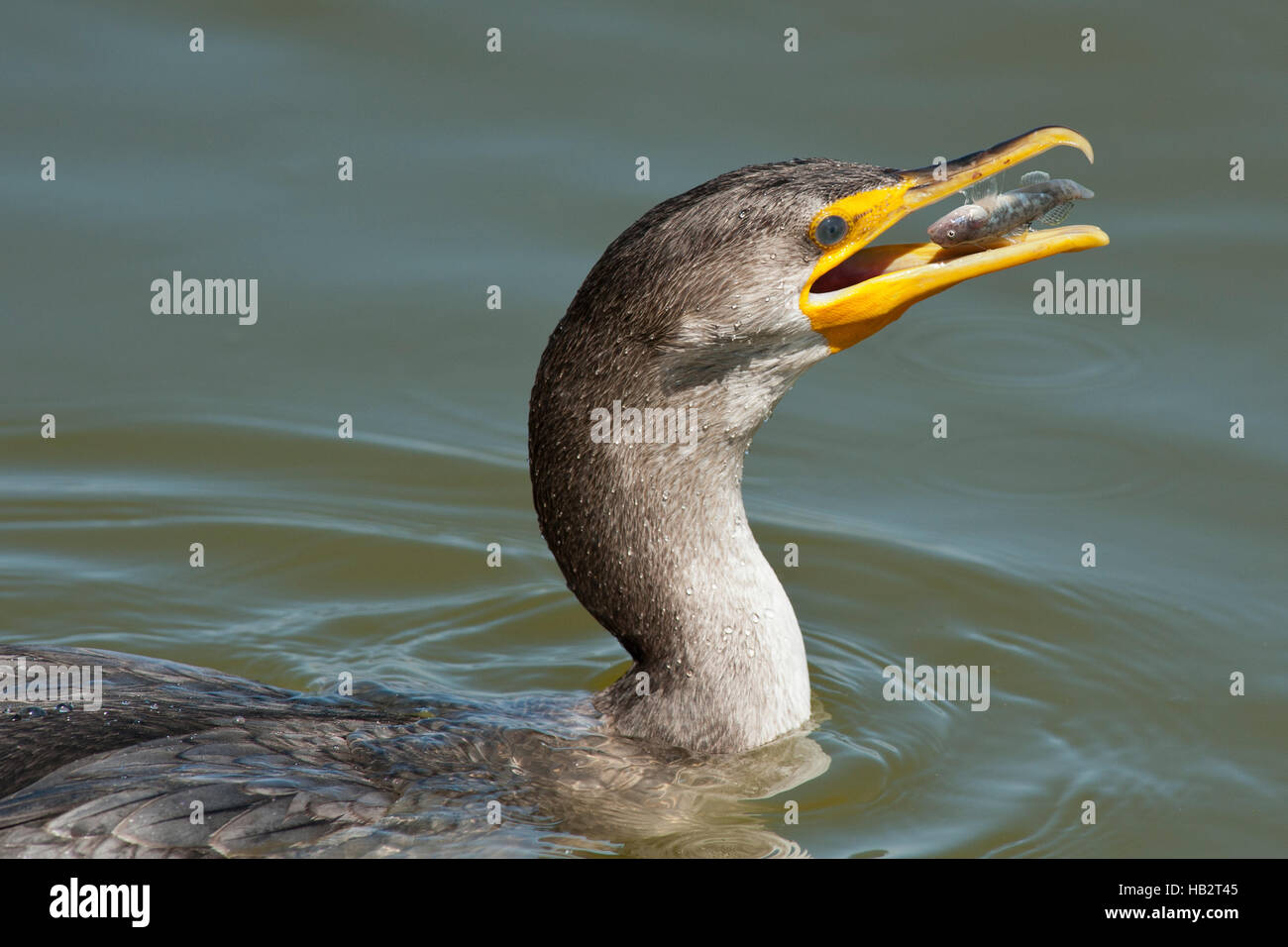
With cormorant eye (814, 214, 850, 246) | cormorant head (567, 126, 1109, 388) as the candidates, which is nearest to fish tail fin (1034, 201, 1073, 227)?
cormorant head (567, 126, 1109, 388)

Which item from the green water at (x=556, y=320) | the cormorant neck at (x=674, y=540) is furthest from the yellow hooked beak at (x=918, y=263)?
the green water at (x=556, y=320)

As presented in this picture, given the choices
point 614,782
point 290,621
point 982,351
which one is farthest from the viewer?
point 982,351

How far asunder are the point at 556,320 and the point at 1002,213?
3658mm

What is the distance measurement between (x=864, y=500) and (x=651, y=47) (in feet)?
12.2

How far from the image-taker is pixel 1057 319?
9359 mm

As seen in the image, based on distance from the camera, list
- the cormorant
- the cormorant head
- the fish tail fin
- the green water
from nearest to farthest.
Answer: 1. the cormorant
2. the cormorant head
3. the fish tail fin
4. the green water

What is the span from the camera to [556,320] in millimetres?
9203

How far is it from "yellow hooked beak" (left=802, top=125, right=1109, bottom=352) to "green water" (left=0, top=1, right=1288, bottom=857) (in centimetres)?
167

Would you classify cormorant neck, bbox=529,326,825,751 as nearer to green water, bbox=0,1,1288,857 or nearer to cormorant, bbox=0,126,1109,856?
cormorant, bbox=0,126,1109,856

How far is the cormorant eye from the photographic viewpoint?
5.77m

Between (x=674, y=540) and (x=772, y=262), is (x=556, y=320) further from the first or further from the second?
(x=772, y=262)

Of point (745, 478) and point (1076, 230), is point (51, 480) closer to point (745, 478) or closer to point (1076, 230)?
point (745, 478)

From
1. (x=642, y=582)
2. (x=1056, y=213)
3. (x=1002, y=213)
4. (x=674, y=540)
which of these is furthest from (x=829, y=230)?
(x=642, y=582)

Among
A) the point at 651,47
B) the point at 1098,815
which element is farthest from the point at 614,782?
the point at 651,47
